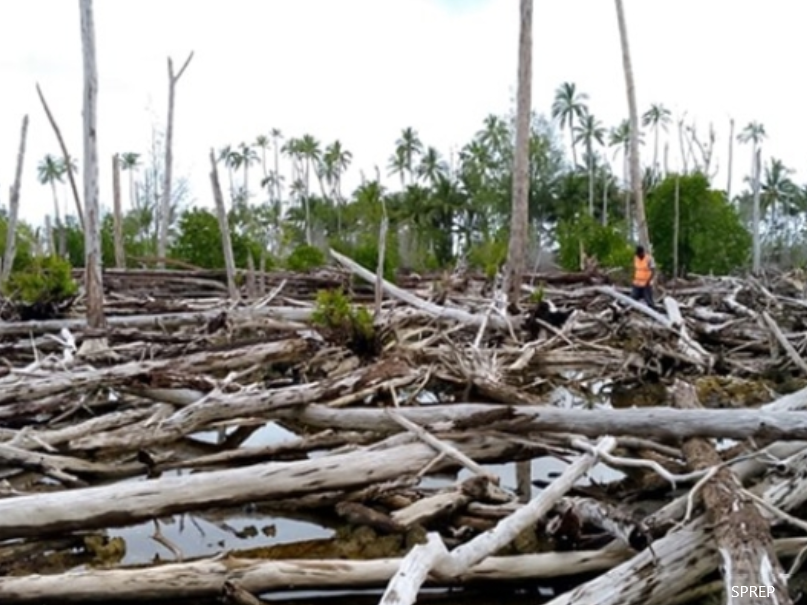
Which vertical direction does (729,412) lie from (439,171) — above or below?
below

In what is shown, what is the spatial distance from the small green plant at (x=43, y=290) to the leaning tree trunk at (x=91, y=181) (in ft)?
4.80

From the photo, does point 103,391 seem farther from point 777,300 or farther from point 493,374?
point 777,300

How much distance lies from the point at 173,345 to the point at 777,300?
7.23m

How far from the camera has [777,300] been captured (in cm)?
1066

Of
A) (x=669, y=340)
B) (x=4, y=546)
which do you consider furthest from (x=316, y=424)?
(x=669, y=340)

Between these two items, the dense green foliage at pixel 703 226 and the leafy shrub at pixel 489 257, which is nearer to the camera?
the leafy shrub at pixel 489 257

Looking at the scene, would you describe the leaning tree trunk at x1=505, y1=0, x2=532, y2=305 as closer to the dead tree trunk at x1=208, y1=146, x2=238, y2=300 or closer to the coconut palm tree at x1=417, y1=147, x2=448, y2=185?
the dead tree trunk at x1=208, y1=146, x2=238, y2=300

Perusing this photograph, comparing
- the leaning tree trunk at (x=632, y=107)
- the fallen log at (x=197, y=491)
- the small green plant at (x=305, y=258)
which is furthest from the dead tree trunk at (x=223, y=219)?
the leaning tree trunk at (x=632, y=107)

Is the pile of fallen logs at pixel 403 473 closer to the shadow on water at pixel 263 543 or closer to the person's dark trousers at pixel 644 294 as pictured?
the shadow on water at pixel 263 543

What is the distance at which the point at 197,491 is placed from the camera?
12.9 ft

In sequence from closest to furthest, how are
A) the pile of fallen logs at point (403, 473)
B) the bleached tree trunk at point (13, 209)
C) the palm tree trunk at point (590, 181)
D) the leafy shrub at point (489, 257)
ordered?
the pile of fallen logs at point (403, 473) < the bleached tree trunk at point (13, 209) < the leafy shrub at point (489, 257) < the palm tree trunk at point (590, 181)

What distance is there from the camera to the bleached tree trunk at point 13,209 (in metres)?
14.3

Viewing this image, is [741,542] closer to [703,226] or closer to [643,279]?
[643,279]

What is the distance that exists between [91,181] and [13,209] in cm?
635
